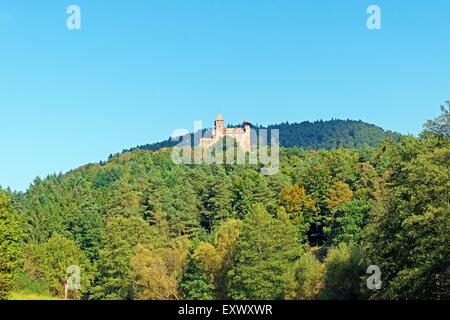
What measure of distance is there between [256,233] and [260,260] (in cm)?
264

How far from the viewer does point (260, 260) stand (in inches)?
2051

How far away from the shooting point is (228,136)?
587 ft

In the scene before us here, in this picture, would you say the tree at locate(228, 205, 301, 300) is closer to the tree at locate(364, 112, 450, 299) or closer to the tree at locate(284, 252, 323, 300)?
the tree at locate(284, 252, 323, 300)

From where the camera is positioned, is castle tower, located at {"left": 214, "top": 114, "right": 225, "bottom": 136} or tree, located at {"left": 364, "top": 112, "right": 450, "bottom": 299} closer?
tree, located at {"left": 364, "top": 112, "right": 450, "bottom": 299}

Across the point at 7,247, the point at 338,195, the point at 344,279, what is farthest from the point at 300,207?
the point at 7,247

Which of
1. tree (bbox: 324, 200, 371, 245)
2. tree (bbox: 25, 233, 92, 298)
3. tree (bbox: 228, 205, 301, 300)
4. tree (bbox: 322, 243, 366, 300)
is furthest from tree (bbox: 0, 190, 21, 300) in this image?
tree (bbox: 324, 200, 371, 245)

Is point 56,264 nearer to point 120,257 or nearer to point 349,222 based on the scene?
point 120,257

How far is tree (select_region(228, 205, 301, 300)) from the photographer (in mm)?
50500

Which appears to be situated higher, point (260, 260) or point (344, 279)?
point (260, 260)

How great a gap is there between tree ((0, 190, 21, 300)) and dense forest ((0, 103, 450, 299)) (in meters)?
0.12

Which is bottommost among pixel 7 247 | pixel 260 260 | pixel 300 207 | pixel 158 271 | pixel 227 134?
pixel 158 271

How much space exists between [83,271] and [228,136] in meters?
108
